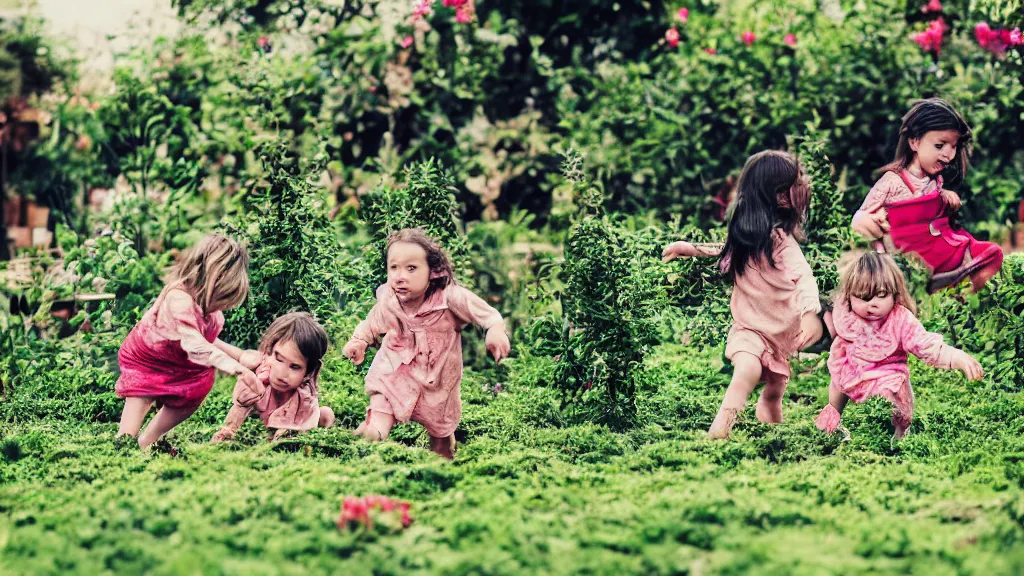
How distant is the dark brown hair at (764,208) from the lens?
5258mm

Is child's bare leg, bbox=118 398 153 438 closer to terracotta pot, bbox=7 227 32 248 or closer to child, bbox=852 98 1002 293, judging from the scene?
child, bbox=852 98 1002 293

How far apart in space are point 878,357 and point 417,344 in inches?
80.3

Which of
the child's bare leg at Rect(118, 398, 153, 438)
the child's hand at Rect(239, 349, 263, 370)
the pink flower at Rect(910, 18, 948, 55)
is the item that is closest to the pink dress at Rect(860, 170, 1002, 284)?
the pink flower at Rect(910, 18, 948, 55)

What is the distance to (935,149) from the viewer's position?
18.1 feet

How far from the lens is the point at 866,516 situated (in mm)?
4188

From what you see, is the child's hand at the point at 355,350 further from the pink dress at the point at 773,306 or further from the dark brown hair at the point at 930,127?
the dark brown hair at the point at 930,127

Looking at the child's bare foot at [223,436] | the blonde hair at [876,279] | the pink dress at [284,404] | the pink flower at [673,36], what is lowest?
the child's bare foot at [223,436]

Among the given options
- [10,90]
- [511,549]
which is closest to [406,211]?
[511,549]

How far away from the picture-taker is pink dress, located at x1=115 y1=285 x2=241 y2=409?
521cm

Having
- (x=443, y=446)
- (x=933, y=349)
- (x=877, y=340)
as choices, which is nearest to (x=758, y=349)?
(x=877, y=340)

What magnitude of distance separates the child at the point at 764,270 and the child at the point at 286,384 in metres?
1.67

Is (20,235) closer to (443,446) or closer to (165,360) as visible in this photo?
(165,360)

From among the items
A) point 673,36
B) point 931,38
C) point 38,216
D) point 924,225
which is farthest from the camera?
point 38,216

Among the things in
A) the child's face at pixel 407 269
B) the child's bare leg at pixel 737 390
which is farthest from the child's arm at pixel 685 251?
the child's face at pixel 407 269
